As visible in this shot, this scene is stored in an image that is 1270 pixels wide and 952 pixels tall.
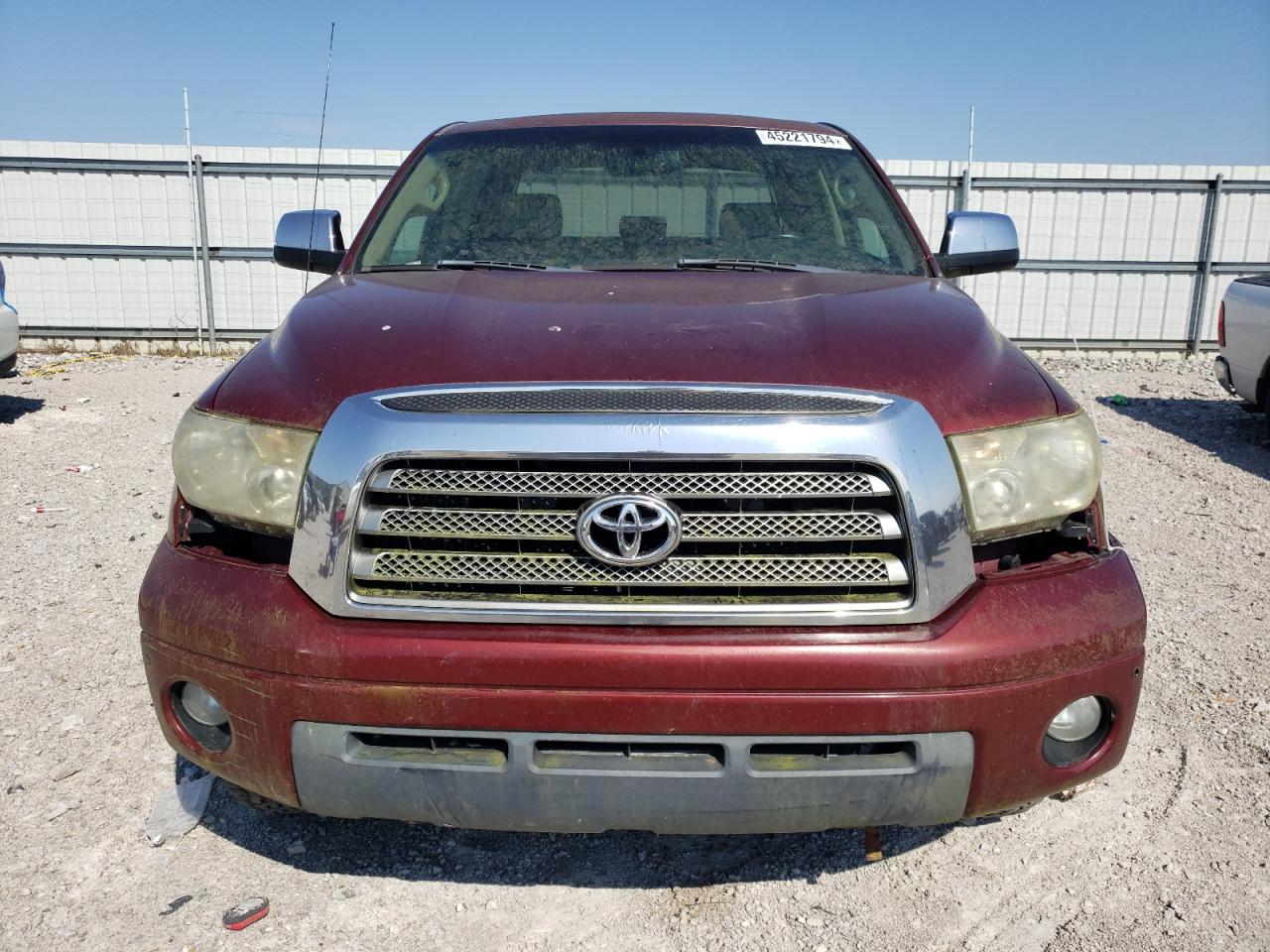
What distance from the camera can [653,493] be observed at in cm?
191

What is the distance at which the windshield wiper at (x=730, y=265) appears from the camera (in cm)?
299

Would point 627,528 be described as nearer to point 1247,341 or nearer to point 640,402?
point 640,402

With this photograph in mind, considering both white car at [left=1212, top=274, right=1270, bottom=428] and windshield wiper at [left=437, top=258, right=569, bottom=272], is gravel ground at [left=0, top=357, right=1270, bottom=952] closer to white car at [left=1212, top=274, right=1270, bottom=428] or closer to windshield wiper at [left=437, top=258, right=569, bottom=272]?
windshield wiper at [left=437, top=258, right=569, bottom=272]

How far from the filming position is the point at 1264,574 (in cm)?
485

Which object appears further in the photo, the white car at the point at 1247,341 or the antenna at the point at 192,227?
the antenna at the point at 192,227

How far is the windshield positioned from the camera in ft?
10.3

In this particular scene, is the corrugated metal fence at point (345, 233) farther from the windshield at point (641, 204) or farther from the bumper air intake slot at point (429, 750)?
the bumper air intake slot at point (429, 750)

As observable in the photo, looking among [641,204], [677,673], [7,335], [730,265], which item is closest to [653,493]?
[677,673]

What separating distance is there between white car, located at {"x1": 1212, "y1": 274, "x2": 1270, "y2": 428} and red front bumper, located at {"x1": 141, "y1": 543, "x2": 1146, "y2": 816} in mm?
6691

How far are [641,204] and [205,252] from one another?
1111 centimetres

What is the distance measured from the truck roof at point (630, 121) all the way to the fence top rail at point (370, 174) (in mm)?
9511

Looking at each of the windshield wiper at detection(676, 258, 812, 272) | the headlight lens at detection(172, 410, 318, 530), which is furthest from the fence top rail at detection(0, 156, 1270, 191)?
the headlight lens at detection(172, 410, 318, 530)

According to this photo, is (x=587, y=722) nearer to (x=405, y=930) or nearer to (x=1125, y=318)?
(x=405, y=930)

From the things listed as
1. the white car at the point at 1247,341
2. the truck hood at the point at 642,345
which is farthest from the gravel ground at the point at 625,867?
the white car at the point at 1247,341
